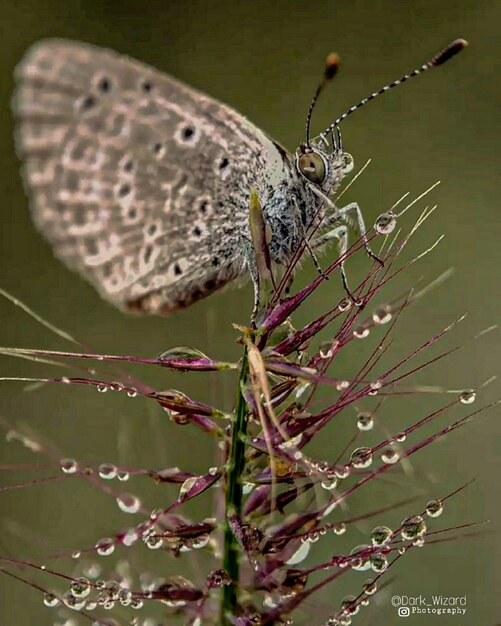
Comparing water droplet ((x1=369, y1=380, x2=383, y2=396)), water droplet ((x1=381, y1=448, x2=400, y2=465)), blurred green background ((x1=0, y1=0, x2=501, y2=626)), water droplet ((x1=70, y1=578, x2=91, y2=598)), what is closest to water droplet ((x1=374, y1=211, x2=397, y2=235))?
water droplet ((x1=369, y1=380, x2=383, y2=396))

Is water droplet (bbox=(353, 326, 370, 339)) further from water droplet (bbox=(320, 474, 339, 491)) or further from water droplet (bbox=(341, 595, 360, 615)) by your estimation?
water droplet (bbox=(341, 595, 360, 615))

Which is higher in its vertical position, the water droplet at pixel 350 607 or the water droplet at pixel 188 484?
the water droplet at pixel 188 484

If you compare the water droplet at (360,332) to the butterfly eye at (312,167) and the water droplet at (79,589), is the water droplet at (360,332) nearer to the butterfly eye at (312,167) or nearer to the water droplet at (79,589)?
the water droplet at (79,589)

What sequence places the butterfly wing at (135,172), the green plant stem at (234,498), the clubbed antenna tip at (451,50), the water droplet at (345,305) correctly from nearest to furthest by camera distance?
the green plant stem at (234,498) → the water droplet at (345,305) → the clubbed antenna tip at (451,50) → the butterfly wing at (135,172)

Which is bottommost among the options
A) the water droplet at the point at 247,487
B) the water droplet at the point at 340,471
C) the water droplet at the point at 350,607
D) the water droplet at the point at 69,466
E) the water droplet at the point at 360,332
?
the water droplet at the point at 350,607

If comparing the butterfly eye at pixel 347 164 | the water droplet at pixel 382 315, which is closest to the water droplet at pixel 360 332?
the water droplet at pixel 382 315

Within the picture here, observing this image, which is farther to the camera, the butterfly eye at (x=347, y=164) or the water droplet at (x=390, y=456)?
the butterfly eye at (x=347, y=164)

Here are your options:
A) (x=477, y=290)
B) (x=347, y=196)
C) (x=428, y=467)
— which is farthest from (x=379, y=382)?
(x=347, y=196)
